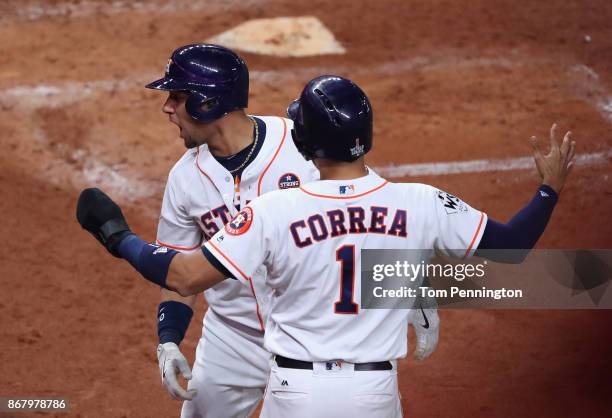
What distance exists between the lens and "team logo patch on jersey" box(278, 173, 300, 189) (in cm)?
470

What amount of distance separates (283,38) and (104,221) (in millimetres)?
6419

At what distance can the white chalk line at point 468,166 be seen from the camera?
8.16 m

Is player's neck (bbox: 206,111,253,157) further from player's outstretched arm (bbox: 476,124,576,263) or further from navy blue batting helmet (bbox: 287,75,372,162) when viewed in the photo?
player's outstretched arm (bbox: 476,124,576,263)

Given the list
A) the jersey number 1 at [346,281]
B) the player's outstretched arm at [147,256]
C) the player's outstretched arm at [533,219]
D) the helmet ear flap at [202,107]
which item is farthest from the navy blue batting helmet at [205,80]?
the player's outstretched arm at [533,219]

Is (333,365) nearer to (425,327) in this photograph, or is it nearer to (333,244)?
(333,244)

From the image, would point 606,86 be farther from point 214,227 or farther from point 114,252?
point 114,252

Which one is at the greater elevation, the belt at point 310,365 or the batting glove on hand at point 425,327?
the belt at point 310,365

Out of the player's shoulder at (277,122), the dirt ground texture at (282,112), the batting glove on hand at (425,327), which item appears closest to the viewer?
the batting glove on hand at (425,327)

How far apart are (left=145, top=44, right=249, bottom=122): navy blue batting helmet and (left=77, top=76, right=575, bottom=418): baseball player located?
0.76 metres

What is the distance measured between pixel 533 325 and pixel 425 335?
94.5 inches

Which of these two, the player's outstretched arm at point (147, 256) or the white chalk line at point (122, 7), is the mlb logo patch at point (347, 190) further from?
the white chalk line at point (122, 7)

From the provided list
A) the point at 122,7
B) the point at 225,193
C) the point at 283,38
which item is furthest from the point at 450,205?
the point at 122,7

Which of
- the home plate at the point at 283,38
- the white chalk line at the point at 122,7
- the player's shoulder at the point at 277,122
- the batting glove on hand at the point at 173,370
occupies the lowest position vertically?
the white chalk line at the point at 122,7

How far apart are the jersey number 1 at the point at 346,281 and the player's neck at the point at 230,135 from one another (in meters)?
1.15
